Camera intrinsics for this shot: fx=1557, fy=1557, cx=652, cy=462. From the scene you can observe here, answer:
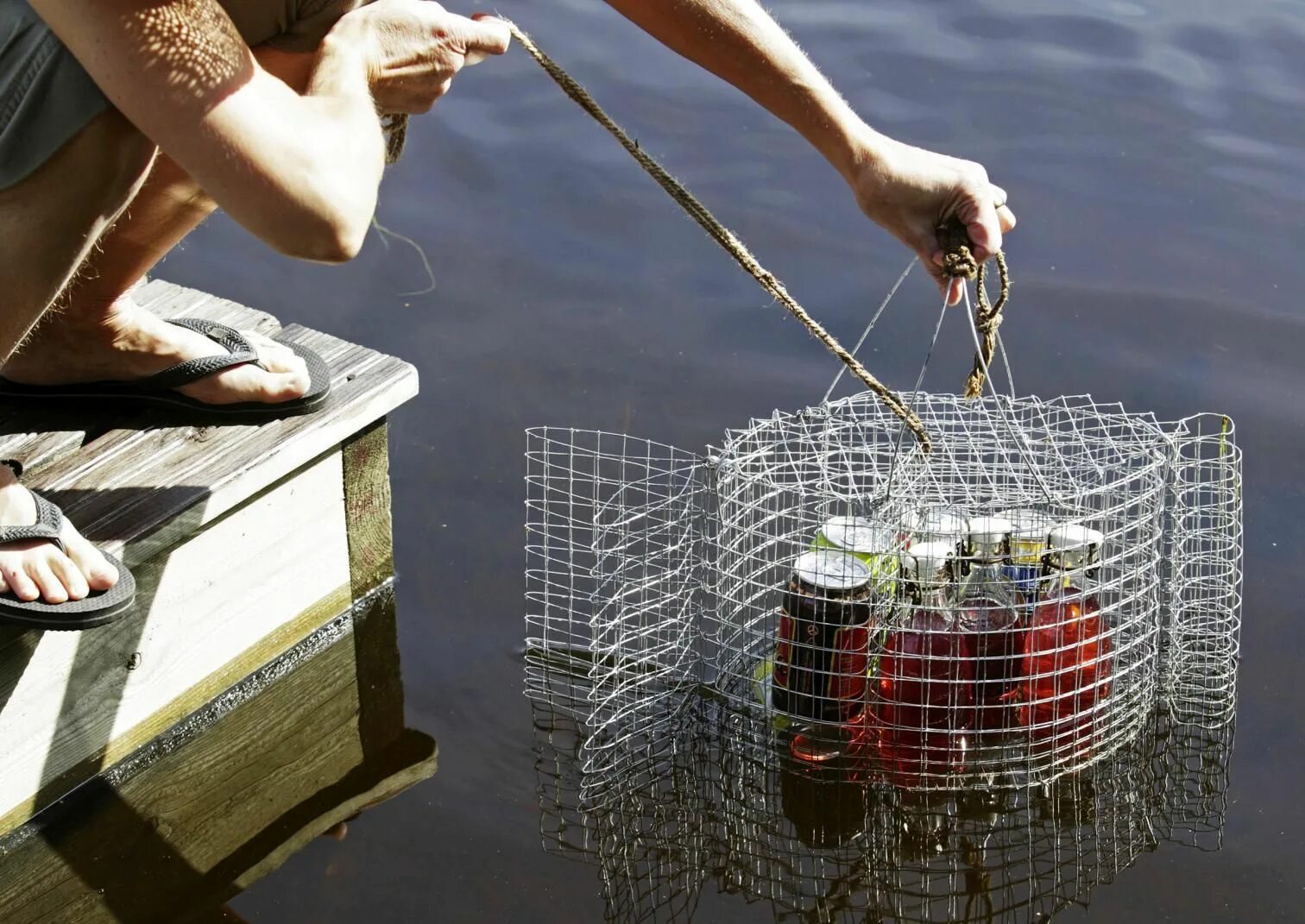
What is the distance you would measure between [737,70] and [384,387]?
0.70m

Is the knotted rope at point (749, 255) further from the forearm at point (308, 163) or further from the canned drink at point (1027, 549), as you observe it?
the forearm at point (308, 163)

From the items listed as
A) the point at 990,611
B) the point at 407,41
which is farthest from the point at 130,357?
the point at 990,611

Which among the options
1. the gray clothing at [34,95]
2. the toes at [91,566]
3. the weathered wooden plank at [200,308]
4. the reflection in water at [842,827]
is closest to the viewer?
the gray clothing at [34,95]

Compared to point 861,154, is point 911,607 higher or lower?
lower

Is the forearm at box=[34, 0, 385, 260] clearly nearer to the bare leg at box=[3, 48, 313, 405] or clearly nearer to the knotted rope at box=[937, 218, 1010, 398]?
the bare leg at box=[3, 48, 313, 405]

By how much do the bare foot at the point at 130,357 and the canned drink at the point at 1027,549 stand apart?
1.01 m

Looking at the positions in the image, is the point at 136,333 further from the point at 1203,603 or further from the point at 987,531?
the point at 1203,603

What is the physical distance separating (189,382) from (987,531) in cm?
112

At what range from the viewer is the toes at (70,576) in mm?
1843

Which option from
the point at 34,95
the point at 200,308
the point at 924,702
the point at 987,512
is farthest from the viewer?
the point at 200,308

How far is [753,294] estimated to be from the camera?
332 centimetres

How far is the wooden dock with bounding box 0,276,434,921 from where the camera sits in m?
1.98

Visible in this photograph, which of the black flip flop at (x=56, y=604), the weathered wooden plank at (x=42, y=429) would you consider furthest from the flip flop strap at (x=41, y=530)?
the weathered wooden plank at (x=42, y=429)

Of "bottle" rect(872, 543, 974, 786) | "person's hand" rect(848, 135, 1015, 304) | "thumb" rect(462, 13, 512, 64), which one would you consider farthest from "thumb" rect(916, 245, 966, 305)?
"thumb" rect(462, 13, 512, 64)
